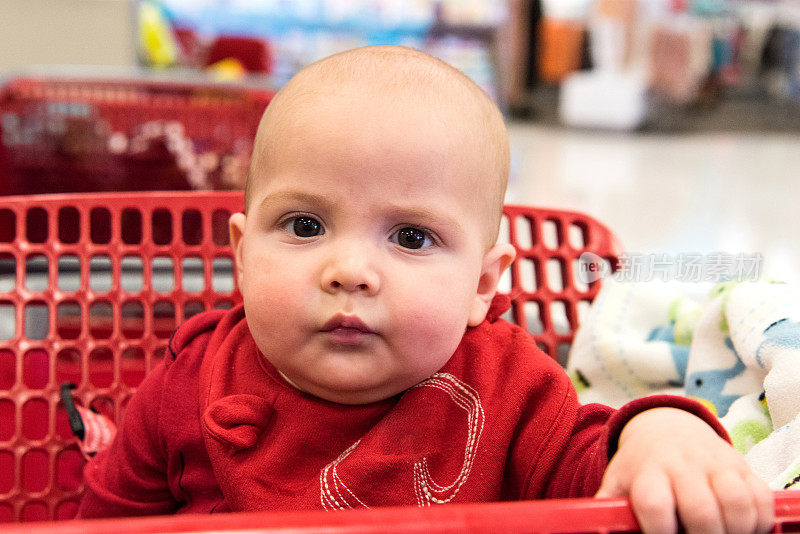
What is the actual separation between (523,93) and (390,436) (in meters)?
5.87

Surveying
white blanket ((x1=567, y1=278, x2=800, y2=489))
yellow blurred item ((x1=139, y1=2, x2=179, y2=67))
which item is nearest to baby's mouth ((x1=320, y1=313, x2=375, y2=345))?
white blanket ((x1=567, y1=278, x2=800, y2=489))

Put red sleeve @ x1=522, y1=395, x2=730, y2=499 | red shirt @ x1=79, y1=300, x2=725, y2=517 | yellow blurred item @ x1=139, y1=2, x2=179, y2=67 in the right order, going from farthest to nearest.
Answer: yellow blurred item @ x1=139, y1=2, x2=179, y2=67, red shirt @ x1=79, y1=300, x2=725, y2=517, red sleeve @ x1=522, y1=395, x2=730, y2=499

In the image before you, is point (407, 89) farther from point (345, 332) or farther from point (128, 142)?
point (128, 142)

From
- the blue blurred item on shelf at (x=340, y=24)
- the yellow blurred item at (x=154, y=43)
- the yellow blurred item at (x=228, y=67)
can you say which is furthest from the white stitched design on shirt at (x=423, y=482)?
the blue blurred item on shelf at (x=340, y=24)

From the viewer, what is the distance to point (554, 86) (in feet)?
22.2

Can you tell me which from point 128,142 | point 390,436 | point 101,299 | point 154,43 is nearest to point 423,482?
point 390,436

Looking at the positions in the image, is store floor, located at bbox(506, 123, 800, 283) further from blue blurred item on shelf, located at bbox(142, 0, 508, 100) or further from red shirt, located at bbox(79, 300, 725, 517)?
red shirt, located at bbox(79, 300, 725, 517)

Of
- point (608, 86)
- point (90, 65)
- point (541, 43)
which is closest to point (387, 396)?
point (90, 65)

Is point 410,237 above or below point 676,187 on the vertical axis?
above

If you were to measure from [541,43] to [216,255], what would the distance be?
5.70 meters

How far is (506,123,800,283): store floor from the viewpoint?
8.82 ft

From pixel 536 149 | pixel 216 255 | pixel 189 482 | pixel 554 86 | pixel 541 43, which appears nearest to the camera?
pixel 189 482

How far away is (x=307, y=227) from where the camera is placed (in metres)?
0.62

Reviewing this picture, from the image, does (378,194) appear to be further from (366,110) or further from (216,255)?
(216,255)
